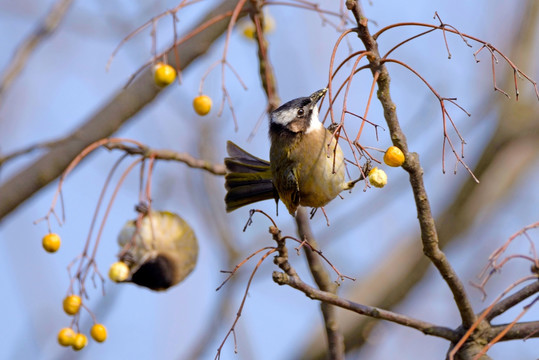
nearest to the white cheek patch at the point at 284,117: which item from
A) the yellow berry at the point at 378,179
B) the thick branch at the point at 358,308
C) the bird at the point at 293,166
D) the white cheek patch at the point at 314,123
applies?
the bird at the point at 293,166

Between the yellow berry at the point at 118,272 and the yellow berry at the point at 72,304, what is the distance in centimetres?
24

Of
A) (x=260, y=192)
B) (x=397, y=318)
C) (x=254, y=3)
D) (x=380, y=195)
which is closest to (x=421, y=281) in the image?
(x=380, y=195)

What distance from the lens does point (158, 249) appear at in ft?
13.8

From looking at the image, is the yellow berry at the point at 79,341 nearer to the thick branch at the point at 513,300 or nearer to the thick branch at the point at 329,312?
the thick branch at the point at 329,312

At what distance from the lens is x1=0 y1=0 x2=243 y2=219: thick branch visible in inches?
174

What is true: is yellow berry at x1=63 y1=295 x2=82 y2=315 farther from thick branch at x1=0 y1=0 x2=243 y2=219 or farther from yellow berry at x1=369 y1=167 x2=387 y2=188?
yellow berry at x1=369 y1=167 x2=387 y2=188

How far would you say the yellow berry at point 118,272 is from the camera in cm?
397

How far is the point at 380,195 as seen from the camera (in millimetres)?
7031

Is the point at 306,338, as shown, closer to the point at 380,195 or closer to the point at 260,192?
the point at 380,195

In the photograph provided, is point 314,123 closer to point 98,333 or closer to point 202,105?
point 202,105

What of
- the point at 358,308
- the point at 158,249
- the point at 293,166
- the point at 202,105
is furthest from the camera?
the point at 158,249

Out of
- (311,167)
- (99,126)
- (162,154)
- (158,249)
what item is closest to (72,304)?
(158,249)

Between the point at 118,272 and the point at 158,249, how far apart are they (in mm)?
306

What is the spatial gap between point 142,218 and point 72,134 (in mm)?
702
